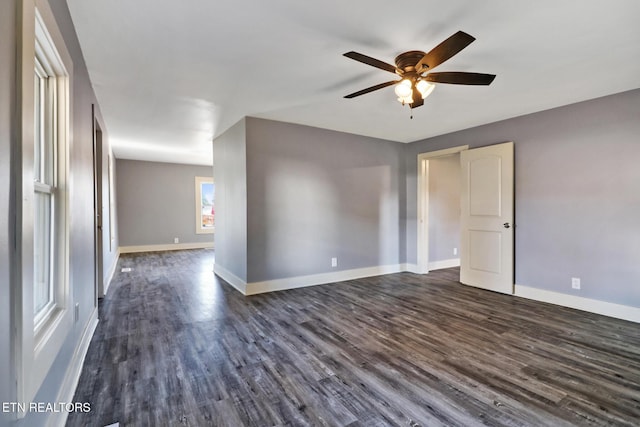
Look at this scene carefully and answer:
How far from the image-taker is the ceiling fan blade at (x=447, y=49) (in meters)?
1.71

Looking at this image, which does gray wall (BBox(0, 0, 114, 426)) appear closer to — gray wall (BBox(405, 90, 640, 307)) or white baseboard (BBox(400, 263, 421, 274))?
white baseboard (BBox(400, 263, 421, 274))

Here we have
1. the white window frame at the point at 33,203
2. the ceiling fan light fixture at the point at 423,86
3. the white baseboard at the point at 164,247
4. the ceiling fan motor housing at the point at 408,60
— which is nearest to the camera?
the white window frame at the point at 33,203

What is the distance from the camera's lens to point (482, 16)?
1.90 m

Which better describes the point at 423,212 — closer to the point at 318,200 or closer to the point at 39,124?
the point at 318,200

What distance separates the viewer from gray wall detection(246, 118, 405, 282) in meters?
4.13

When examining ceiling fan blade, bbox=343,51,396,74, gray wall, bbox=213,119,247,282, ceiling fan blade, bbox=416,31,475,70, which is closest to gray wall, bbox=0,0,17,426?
ceiling fan blade, bbox=343,51,396,74

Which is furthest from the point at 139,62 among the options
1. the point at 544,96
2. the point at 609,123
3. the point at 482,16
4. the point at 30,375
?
the point at 609,123

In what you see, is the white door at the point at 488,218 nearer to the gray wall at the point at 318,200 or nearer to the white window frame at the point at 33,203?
the gray wall at the point at 318,200

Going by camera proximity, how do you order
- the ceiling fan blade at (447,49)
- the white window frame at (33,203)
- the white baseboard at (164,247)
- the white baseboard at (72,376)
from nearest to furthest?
the white window frame at (33,203)
the white baseboard at (72,376)
the ceiling fan blade at (447,49)
the white baseboard at (164,247)

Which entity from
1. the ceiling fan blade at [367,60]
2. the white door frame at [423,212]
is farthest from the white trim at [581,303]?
the ceiling fan blade at [367,60]

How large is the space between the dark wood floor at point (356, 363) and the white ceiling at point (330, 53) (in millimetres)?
2374

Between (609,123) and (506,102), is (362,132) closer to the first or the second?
(506,102)

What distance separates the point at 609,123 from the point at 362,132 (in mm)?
2957

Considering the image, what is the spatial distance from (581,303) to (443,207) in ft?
8.67
